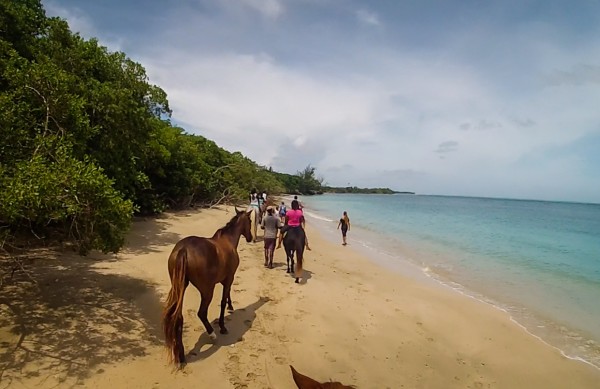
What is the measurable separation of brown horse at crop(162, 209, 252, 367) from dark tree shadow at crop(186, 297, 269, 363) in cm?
13

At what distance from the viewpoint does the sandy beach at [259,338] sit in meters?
4.41

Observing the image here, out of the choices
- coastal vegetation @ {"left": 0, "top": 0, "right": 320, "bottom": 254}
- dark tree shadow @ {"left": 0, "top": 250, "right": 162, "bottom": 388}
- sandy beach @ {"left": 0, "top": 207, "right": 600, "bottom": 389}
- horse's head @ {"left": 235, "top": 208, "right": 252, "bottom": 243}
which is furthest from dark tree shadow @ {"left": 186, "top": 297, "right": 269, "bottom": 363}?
coastal vegetation @ {"left": 0, "top": 0, "right": 320, "bottom": 254}

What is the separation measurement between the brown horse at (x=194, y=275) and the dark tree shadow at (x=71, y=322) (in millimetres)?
624

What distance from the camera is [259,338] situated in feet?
18.5

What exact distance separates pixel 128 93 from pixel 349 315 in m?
7.45

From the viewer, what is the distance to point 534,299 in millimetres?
9844

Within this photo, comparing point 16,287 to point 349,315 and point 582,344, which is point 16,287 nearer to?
point 349,315

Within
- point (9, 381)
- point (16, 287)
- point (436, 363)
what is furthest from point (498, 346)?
point (16, 287)

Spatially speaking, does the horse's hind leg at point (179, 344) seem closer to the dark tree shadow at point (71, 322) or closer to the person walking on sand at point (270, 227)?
the dark tree shadow at point (71, 322)

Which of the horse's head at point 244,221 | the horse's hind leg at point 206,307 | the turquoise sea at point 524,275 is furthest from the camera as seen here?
the turquoise sea at point 524,275

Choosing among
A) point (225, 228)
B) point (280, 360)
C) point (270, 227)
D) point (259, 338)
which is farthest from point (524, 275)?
point (225, 228)

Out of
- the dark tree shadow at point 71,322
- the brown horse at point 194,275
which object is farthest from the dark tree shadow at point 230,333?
the dark tree shadow at point 71,322

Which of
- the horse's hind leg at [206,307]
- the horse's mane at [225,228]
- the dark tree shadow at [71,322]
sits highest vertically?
the horse's mane at [225,228]

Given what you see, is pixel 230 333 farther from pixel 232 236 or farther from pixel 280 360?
pixel 232 236
